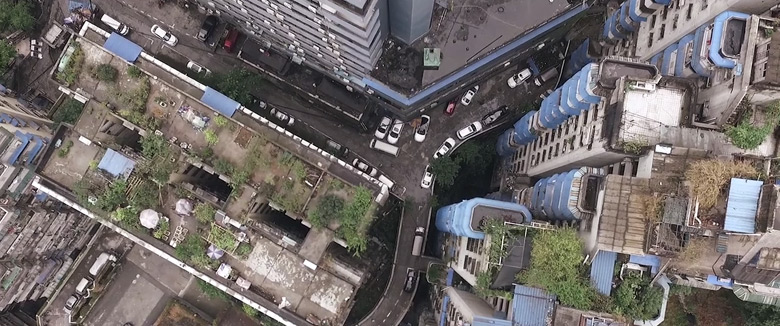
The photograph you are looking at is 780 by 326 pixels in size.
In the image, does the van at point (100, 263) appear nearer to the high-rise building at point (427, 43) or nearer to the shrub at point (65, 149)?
the shrub at point (65, 149)

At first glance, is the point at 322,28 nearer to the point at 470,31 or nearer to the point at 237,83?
the point at 470,31

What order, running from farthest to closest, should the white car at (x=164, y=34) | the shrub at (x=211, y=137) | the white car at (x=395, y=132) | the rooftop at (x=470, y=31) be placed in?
1. the white car at (x=164, y=34)
2. the white car at (x=395, y=132)
3. the rooftop at (x=470, y=31)
4. the shrub at (x=211, y=137)

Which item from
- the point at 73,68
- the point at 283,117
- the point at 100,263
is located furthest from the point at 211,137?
the point at 100,263

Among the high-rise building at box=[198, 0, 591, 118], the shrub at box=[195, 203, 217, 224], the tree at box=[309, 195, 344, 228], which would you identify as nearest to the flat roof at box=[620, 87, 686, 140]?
the high-rise building at box=[198, 0, 591, 118]

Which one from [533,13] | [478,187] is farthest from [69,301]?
[533,13]

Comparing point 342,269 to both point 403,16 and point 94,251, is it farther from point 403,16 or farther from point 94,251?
point 94,251

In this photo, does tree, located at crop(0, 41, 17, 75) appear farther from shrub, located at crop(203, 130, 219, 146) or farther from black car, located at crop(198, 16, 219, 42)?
shrub, located at crop(203, 130, 219, 146)

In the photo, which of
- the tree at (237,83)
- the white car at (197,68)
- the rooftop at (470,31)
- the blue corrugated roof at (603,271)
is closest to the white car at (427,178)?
the rooftop at (470,31)
